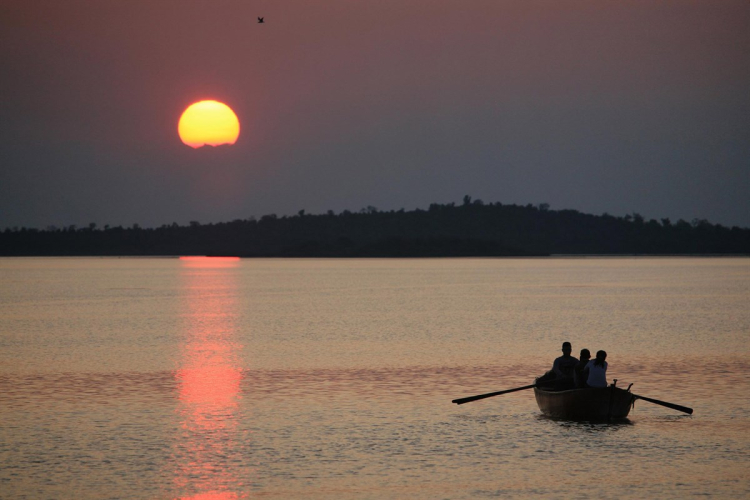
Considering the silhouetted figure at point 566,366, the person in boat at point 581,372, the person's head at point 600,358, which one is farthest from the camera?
the silhouetted figure at point 566,366

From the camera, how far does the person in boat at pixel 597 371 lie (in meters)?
28.0

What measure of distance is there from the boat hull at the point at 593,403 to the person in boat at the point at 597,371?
0.31 m

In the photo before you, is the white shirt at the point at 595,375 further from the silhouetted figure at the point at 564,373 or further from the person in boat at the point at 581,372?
the silhouetted figure at the point at 564,373

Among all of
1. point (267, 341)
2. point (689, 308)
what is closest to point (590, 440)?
point (267, 341)

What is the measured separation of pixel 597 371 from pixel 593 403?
974 mm

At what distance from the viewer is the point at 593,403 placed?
28.2 meters

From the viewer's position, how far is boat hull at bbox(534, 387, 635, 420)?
28.1 metres

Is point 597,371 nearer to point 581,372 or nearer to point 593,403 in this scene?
point 581,372

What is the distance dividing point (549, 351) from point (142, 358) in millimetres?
21063

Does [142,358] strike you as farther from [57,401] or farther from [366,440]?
[366,440]

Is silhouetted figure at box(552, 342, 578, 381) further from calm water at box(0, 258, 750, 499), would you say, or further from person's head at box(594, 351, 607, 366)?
calm water at box(0, 258, 750, 499)

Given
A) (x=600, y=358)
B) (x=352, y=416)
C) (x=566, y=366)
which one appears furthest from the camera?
(x=352, y=416)

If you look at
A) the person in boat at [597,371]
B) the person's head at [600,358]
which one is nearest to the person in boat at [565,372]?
the person in boat at [597,371]

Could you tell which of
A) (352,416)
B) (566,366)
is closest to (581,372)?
(566,366)
